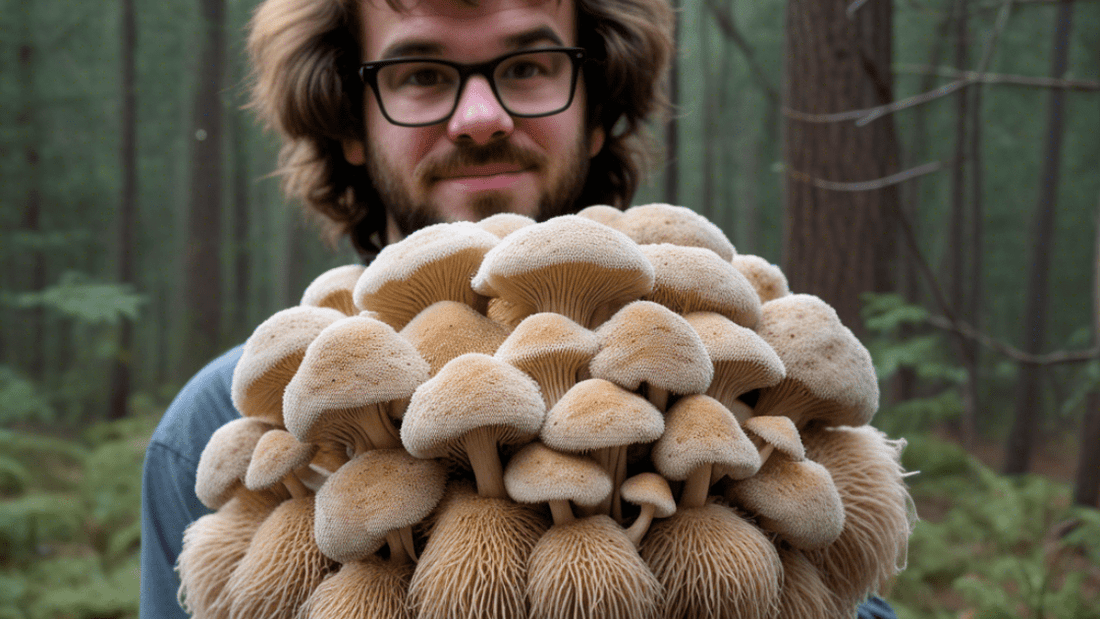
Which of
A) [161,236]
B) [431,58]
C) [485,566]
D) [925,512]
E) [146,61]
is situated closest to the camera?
[485,566]

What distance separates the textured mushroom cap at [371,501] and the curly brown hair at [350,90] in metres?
1.79

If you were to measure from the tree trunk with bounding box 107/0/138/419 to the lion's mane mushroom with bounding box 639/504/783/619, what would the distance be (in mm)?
15339

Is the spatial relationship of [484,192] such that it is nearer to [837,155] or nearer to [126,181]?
[837,155]

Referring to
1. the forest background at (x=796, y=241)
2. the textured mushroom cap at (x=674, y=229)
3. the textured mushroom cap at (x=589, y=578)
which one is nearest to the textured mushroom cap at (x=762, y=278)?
the textured mushroom cap at (x=674, y=229)

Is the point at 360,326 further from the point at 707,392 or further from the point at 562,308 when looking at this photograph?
the point at 707,392

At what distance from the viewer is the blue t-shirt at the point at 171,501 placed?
1960mm

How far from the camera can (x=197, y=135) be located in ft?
39.1

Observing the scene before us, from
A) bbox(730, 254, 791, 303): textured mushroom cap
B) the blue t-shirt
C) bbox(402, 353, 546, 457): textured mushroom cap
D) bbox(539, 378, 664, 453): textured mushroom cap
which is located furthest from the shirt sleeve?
bbox(730, 254, 791, 303): textured mushroom cap

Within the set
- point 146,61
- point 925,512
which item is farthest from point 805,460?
point 146,61

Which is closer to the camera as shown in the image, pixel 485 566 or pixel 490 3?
pixel 485 566

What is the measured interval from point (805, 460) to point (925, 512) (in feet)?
38.9

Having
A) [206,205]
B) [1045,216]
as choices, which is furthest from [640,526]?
[1045,216]

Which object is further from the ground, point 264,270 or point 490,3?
point 490,3

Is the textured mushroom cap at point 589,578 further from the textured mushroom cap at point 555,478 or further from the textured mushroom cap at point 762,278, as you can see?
the textured mushroom cap at point 762,278
